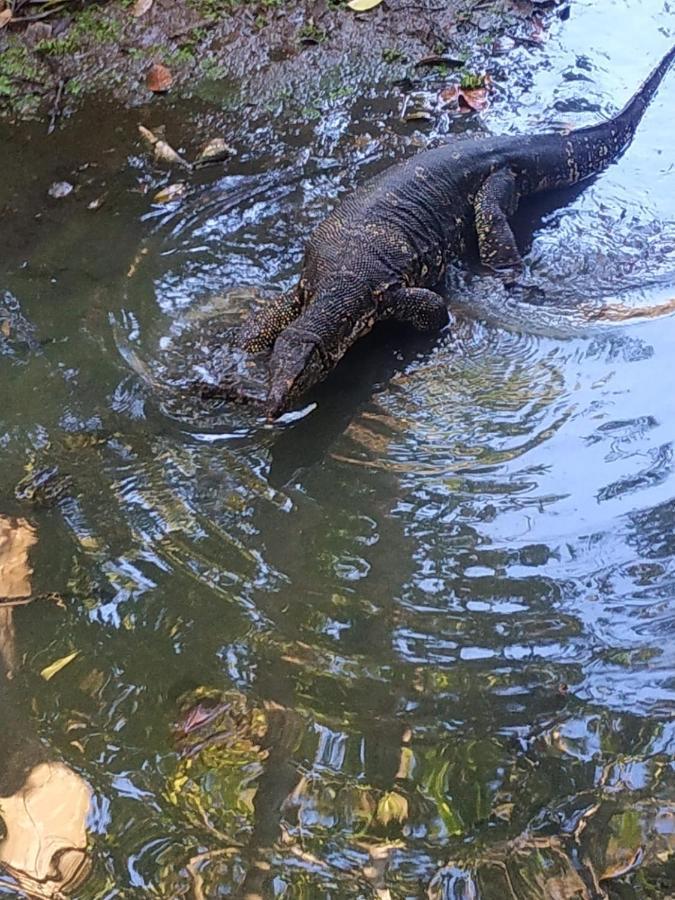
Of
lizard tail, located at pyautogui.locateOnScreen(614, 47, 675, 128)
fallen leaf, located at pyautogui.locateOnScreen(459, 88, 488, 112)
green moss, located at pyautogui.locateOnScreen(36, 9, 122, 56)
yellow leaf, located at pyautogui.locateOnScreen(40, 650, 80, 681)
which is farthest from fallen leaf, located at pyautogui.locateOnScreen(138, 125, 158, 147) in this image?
yellow leaf, located at pyautogui.locateOnScreen(40, 650, 80, 681)

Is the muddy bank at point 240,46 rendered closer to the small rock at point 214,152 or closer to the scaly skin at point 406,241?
the small rock at point 214,152

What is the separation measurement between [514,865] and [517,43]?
22.6ft

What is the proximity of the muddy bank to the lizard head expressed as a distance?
322 centimetres

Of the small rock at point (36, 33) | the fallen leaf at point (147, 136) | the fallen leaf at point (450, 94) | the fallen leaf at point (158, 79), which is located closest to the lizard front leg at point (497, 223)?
the fallen leaf at point (450, 94)

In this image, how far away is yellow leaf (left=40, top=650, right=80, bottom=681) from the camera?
3.72 meters

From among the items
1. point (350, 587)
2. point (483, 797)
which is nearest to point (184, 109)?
point (350, 587)

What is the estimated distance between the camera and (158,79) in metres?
7.70

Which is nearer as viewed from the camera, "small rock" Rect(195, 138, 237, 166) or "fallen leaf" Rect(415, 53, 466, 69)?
"small rock" Rect(195, 138, 237, 166)

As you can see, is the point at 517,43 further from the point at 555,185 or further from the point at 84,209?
the point at 84,209

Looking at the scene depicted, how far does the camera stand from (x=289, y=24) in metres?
8.08

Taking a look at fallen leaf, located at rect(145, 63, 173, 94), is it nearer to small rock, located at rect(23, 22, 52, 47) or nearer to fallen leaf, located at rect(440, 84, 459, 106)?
small rock, located at rect(23, 22, 52, 47)

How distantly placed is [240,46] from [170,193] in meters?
2.21

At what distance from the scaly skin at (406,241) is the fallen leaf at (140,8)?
3.46m

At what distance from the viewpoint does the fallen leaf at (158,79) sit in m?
7.64
